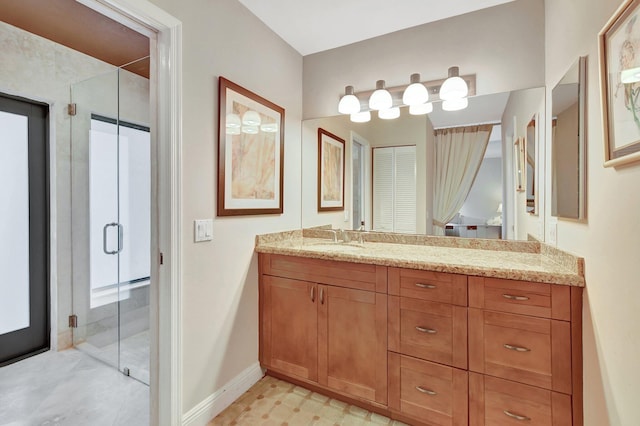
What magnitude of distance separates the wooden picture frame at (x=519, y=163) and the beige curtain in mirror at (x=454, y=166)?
0.57 ft

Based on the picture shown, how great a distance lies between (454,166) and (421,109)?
0.47 m

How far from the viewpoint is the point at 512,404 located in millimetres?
1302

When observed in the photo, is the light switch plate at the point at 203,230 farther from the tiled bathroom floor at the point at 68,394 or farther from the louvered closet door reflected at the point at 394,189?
the louvered closet door reflected at the point at 394,189

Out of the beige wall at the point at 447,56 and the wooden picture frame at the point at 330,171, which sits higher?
the beige wall at the point at 447,56

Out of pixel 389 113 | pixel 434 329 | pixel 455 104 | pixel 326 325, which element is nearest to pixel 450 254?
pixel 434 329

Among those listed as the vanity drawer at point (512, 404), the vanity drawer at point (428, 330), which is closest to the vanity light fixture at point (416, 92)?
the vanity drawer at point (428, 330)

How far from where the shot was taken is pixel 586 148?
3.78ft

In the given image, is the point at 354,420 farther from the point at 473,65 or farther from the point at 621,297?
the point at 473,65

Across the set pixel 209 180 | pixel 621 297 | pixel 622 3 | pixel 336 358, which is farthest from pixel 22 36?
pixel 621 297

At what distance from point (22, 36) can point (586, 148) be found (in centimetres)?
349

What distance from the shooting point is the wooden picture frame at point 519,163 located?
5.84 ft

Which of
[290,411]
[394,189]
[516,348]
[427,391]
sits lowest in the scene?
[290,411]

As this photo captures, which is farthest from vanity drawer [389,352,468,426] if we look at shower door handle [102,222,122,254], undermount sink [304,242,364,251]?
shower door handle [102,222,122,254]

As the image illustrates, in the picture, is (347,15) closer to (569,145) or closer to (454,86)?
(454,86)
